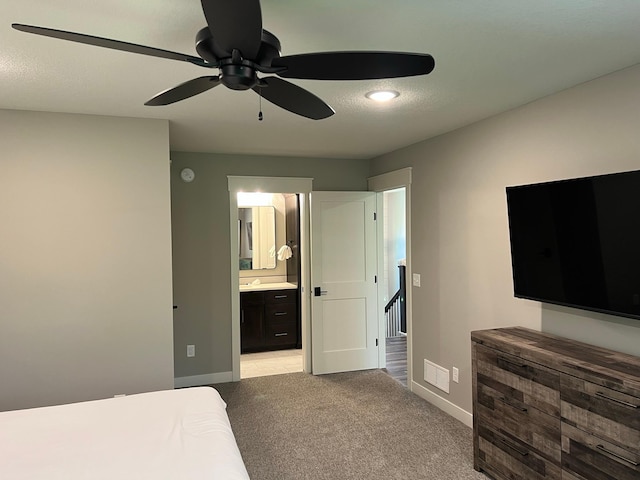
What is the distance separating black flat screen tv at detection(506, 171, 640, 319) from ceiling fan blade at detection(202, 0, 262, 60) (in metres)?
1.89

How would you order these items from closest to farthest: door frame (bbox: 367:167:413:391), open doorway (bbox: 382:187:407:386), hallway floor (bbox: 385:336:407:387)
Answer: door frame (bbox: 367:167:413:391) < hallway floor (bbox: 385:336:407:387) < open doorway (bbox: 382:187:407:386)

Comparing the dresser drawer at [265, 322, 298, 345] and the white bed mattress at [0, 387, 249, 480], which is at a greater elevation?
the white bed mattress at [0, 387, 249, 480]

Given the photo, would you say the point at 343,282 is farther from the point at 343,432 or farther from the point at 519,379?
the point at 519,379

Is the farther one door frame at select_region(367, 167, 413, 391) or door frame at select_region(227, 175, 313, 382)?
door frame at select_region(227, 175, 313, 382)

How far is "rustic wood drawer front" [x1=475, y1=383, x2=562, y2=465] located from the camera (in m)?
2.32

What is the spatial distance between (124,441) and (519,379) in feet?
6.89

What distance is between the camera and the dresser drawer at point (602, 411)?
6.29 ft

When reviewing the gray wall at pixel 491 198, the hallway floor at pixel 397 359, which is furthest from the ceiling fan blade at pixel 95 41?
the hallway floor at pixel 397 359

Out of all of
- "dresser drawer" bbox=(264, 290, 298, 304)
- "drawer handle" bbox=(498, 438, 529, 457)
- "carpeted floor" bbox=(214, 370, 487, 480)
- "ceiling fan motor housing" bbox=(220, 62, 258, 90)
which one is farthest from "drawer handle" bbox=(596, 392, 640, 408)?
"dresser drawer" bbox=(264, 290, 298, 304)

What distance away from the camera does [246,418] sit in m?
3.78

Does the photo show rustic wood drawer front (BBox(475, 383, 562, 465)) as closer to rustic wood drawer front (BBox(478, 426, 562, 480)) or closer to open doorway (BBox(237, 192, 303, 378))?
rustic wood drawer front (BBox(478, 426, 562, 480))

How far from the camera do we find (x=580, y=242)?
2.40 m

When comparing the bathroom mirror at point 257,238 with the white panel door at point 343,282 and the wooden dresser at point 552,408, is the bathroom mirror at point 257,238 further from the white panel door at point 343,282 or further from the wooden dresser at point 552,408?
the wooden dresser at point 552,408

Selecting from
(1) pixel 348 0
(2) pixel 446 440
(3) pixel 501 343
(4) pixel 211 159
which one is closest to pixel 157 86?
(1) pixel 348 0
